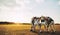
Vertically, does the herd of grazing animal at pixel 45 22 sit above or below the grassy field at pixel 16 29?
above

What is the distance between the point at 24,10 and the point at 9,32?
1.17 ft

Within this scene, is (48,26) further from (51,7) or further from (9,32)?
(9,32)

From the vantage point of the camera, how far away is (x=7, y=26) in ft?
6.70

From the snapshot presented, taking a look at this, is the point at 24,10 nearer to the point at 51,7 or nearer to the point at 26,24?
the point at 26,24

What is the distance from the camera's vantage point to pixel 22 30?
2.02 m

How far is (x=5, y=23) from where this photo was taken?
203 cm

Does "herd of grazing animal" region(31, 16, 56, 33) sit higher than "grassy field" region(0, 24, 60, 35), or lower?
higher

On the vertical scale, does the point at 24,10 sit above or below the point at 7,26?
above

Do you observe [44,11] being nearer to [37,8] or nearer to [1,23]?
[37,8]

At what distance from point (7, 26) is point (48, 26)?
549 millimetres

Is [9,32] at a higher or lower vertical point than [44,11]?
lower

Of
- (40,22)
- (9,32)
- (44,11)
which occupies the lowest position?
(9,32)

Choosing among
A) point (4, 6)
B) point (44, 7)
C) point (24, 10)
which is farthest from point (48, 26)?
point (4, 6)

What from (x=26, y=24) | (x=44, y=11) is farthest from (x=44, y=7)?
(x=26, y=24)
